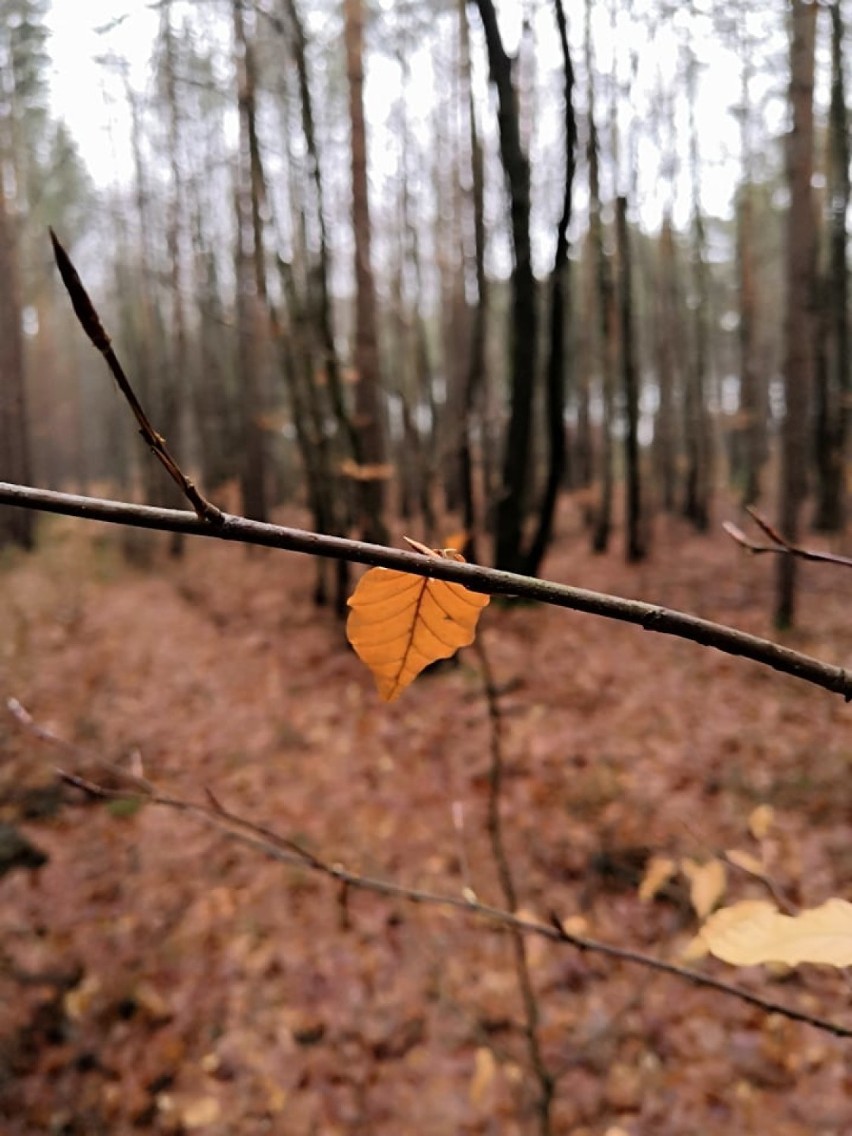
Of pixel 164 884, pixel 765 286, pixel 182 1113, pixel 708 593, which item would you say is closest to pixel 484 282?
pixel 708 593

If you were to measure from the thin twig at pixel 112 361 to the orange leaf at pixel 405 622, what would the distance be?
0.47 feet

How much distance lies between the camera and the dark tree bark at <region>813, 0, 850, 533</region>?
807 centimetres

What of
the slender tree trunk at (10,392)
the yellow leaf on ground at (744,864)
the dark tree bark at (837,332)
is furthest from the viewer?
the slender tree trunk at (10,392)

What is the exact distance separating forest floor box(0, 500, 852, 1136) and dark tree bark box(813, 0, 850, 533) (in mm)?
2612

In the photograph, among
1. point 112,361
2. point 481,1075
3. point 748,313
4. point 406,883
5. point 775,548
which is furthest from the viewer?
point 748,313

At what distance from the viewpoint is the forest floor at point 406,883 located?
2742mm

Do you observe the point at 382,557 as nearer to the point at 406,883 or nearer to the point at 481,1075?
the point at 481,1075

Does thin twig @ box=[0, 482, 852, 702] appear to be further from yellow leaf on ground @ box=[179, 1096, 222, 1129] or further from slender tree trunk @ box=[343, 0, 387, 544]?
slender tree trunk @ box=[343, 0, 387, 544]

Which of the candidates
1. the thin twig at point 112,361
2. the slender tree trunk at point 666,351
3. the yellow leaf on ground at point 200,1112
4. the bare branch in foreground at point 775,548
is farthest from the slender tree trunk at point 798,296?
the thin twig at point 112,361

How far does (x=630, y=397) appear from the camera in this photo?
8219 millimetres

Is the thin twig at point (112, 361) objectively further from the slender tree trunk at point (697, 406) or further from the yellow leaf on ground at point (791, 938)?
the slender tree trunk at point (697, 406)

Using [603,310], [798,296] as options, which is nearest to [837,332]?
[603,310]

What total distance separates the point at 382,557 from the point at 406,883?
375 centimetres

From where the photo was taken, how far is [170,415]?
984 cm
